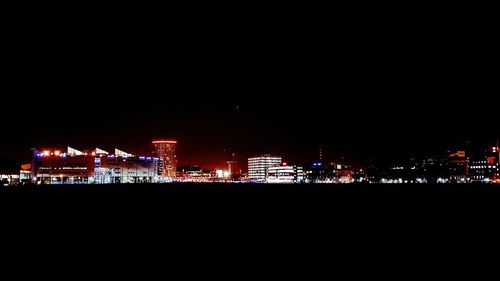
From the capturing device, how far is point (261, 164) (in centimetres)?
17825

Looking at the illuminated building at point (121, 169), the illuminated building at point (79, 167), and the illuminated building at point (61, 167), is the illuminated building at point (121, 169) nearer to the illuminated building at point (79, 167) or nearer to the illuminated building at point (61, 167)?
the illuminated building at point (79, 167)

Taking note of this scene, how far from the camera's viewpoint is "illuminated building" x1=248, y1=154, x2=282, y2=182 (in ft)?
576

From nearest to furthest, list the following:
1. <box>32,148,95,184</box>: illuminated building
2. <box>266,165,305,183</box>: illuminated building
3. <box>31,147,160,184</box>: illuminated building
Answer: <box>32,148,95,184</box>: illuminated building < <box>31,147,160,184</box>: illuminated building < <box>266,165,305,183</box>: illuminated building

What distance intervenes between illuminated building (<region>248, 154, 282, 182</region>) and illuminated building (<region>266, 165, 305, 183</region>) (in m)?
10.1

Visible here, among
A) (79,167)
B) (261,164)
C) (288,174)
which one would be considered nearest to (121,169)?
(79,167)

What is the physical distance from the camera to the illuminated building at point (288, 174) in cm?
15900

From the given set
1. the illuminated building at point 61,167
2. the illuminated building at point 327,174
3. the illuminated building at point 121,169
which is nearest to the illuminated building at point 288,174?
the illuminated building at point 327,174

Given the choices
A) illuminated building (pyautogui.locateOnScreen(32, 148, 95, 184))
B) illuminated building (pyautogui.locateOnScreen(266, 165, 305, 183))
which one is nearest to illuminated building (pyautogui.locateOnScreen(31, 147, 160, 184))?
illuminated building (pyautogui.locateOnScreen(32, 148, 95, 184))

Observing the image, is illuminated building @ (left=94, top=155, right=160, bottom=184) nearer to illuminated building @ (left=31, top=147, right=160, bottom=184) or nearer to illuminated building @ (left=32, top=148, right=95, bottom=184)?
illuminated building @ (left=31, top=147, right=160, bottom=184)

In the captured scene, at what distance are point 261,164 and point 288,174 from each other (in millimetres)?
20804
